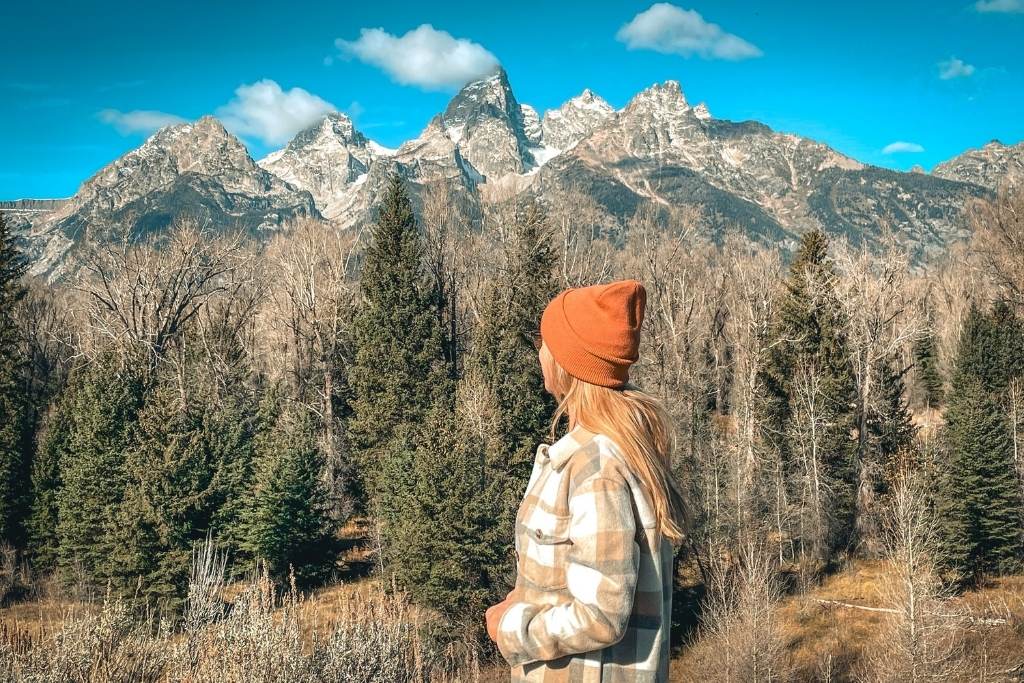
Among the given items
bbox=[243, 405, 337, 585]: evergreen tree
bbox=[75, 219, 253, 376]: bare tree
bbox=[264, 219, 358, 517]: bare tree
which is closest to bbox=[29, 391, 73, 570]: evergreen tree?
bbox=[75, 219, 253, 376]: bare tree

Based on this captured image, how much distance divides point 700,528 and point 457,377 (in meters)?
15.9

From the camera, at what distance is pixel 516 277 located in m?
26.3

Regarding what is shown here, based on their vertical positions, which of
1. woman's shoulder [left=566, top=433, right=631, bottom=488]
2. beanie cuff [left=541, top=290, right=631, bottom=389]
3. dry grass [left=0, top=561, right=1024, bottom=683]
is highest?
beanie cuff [left=541, top=290, right=631, bottom=389]

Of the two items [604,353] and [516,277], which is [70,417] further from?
[604,353]

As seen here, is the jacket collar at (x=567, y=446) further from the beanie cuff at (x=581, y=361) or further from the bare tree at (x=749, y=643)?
the bare tree at (x=749, y=643)

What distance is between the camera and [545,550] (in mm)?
1986

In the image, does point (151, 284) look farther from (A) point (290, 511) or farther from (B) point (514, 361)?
(B) point (514, 361)

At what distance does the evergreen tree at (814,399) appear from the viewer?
24.4 metres

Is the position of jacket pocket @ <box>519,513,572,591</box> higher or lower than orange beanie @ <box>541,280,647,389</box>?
lower

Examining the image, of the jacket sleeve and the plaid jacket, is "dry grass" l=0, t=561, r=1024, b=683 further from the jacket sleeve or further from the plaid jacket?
the jacket sleeve

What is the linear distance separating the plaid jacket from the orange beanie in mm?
218

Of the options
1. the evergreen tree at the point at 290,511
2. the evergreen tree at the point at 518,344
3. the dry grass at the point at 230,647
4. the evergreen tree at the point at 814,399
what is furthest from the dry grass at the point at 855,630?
the evergreen tree at the point at 290,511

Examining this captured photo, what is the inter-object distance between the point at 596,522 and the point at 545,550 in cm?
26

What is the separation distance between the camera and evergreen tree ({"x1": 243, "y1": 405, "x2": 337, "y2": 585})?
2114 centimetres
